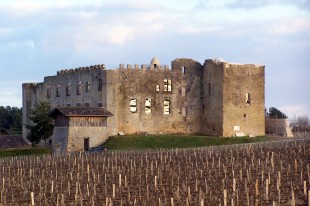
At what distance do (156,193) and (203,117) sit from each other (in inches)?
1418

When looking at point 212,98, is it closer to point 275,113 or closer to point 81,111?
point 81,111

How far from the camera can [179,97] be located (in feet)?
201

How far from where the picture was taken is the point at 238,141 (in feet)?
185

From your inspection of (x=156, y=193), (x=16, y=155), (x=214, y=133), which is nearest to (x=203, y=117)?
(x=214, y=133)

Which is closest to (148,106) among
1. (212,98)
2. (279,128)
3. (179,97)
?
(179,97)

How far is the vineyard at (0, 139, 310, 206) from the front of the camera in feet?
78.3

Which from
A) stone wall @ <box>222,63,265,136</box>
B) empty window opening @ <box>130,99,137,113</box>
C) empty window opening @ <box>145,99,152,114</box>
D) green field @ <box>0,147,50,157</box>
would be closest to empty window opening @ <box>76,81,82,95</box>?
empty window opening @ <box>130,99,137,113</box>

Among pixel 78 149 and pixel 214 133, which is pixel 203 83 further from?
pixel 78 149

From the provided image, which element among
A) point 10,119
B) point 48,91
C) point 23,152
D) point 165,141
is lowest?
point 23,152

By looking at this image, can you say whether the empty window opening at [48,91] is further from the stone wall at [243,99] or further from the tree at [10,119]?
the tree at [10,119]

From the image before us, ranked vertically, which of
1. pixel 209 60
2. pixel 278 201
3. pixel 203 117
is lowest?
pixel 278 201

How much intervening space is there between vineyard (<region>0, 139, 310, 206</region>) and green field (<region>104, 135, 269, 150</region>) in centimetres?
1200

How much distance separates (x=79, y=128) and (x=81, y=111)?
125 cm

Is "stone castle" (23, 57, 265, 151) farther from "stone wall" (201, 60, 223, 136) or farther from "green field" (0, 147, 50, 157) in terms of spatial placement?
"green field" (0, 147, 50, 157)
